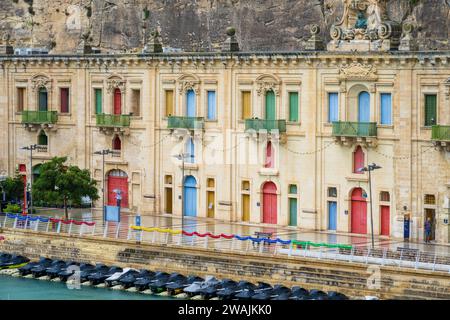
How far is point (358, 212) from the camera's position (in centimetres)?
7800

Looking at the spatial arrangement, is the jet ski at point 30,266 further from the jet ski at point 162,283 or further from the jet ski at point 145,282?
the jet ski at point 162,283

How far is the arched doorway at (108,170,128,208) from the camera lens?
87.9 m

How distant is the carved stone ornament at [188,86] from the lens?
3302 inches

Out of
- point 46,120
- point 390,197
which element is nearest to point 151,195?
point 46,120

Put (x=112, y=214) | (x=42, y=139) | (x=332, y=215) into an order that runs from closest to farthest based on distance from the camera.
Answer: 1. (x=332, y=215)
2. (x=112, y=214)
3. (x=42, y=139)

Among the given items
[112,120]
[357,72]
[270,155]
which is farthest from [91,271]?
[357,72]

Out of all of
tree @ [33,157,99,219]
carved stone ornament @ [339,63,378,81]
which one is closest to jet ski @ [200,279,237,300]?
carved stone ornament @ [339,63,378,81]

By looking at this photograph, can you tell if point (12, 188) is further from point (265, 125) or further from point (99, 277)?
point (265, 125)

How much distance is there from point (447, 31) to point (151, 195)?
16.7 meters

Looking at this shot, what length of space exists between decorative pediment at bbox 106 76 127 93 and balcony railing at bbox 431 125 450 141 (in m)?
19.2

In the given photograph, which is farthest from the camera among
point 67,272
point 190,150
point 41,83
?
point 41,83

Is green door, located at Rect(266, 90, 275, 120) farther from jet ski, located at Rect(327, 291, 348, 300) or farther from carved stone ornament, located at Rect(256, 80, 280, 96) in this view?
jet ski, located at Rect(327, 291, 348, 300)

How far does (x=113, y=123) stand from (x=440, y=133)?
66.2 feet

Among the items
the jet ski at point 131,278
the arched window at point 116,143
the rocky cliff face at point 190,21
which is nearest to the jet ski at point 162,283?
the jet ski at point 131,278
